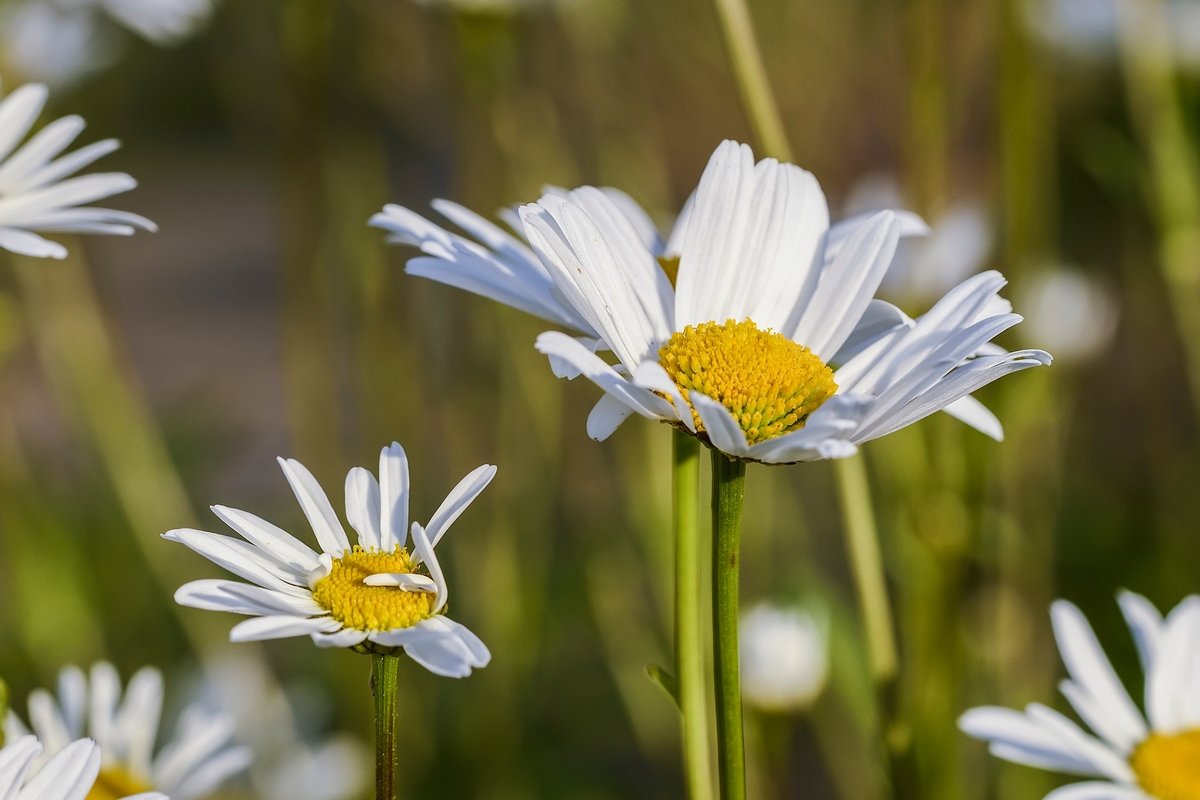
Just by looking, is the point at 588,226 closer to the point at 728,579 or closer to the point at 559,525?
the point at 728,579

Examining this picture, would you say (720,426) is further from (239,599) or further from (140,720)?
(140,720)

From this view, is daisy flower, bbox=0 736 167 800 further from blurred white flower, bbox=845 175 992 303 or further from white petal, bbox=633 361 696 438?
blurred white flower, bbox=845 175 992 303

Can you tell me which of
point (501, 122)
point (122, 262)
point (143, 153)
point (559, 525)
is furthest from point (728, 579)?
point (143, 153)

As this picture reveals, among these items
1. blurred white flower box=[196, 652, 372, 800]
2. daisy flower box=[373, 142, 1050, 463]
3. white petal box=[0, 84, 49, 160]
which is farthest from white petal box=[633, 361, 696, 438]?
blurred white flower box=[196, 652, 372, 800]

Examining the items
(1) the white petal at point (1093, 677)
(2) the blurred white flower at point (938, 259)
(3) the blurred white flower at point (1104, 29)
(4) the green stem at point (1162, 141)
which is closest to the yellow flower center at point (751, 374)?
(1) the white petal at point (1093, 677)

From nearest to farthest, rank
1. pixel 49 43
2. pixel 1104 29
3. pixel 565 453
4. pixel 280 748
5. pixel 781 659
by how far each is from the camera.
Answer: pixel 781 659 → pixel 280 748 → pixel 49 43 → pixel 1104 29 → pixel 565 453

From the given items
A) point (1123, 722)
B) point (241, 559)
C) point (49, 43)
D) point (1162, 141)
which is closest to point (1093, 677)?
point (1123, 722)
